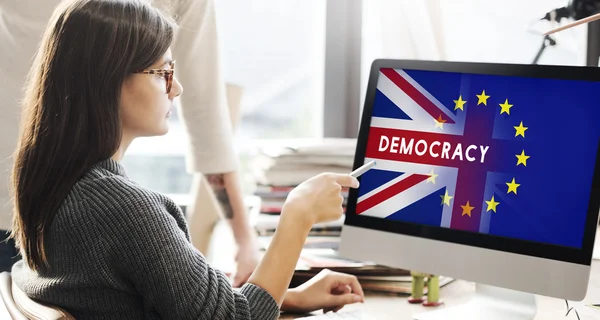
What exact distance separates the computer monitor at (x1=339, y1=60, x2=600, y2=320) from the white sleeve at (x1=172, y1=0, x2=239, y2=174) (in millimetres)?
388

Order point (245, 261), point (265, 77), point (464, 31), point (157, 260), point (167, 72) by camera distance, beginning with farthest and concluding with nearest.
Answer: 1. point (265, 77)
2. point (464, 31)
3. point (245, 261)
4. point (167, 72)
5. point (157, 260)

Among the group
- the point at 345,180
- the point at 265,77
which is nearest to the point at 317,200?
the point at 345,180

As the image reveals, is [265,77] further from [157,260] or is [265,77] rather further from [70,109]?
[157,260]

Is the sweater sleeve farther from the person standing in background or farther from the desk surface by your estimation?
the person standing in background

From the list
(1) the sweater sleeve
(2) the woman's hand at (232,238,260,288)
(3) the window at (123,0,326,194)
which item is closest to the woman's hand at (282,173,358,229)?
(1) the sweater sleeve

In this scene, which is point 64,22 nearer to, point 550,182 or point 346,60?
point 550,182

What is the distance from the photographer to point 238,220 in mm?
1708

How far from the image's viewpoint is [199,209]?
210cm

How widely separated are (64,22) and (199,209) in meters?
1.06

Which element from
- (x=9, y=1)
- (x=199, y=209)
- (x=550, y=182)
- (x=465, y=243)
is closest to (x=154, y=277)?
(x=465, y=243)

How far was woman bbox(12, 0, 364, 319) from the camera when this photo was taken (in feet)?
3.34

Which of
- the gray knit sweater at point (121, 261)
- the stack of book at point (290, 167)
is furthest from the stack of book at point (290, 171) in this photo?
the gray knit sweater at point (121, 261)

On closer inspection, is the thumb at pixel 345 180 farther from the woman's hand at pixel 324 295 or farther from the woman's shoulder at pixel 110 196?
the woman's shoulder at pixel 110 196

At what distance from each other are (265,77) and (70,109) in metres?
1.40
